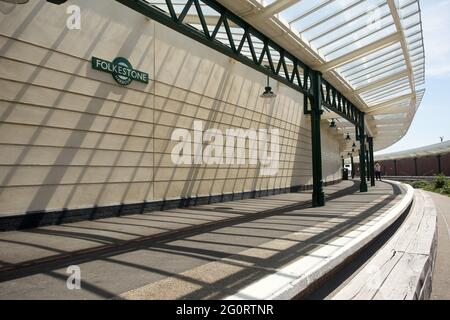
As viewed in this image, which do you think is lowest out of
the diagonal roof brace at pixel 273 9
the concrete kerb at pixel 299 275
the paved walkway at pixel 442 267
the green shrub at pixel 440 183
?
the paved walkway at pixel 442 267

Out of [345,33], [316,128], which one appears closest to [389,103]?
[316,128]

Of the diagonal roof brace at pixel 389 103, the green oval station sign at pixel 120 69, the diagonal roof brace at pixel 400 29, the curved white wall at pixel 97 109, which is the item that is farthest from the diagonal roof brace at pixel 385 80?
the green oval station sign at pixel 120 69

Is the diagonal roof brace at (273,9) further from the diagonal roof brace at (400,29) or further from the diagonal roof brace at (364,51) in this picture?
the diagonal roof brace at (364,51)

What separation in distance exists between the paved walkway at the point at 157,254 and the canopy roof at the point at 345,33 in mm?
5097

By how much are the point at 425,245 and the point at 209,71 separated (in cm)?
975

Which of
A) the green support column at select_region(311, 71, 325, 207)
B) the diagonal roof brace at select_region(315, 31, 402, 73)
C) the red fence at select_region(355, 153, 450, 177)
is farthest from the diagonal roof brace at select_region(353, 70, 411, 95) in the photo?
the red fence at select_region(355, 153, 450, 177)

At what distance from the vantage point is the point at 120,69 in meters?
8.84

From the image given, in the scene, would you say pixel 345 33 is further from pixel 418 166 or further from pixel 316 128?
pixel 418 166

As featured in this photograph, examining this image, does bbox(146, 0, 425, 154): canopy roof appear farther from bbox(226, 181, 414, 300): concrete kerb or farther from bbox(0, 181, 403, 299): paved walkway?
bbox(226, 181, 414, 300): concrete kerb

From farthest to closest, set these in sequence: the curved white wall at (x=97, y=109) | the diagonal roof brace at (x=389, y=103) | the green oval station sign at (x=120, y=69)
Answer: the diagonal roof brace at (x=389, y=103)
the green oval station sign at (x=120, y=69)
the curved white wall at (x=97, y=109)

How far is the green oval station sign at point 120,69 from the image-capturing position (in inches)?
328

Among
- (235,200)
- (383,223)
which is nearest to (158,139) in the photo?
(235,200)

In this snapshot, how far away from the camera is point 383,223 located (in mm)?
6578
